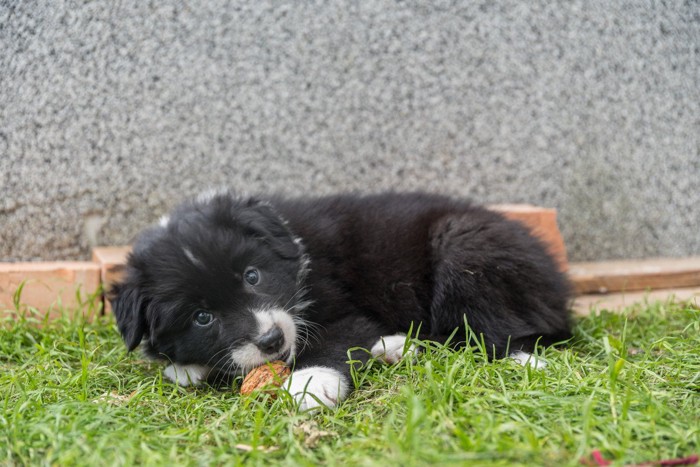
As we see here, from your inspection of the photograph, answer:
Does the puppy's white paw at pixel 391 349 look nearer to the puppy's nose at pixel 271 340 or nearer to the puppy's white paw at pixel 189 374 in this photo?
the puppy's nose at pixel 271 340

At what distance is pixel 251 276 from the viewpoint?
302cm

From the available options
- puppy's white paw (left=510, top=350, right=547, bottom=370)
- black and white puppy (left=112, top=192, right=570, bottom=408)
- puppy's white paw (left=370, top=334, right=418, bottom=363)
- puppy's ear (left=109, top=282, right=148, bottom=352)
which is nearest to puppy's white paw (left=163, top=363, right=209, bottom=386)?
black and white puppy (left=112, top=192, right=570, bottom=408)

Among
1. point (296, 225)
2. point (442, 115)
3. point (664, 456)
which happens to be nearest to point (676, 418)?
point (664, 456)

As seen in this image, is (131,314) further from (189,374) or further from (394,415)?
(394,415)

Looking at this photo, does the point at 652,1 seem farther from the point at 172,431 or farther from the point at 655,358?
the point at 172,431

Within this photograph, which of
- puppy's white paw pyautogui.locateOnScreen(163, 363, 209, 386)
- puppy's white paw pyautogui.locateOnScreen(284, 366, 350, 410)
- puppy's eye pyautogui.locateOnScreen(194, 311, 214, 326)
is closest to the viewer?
puppy's white paw pyautogui.locateOnScreen(284, 366, 350, 410)

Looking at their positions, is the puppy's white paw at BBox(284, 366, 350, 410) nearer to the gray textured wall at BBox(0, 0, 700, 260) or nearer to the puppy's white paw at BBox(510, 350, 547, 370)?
the puppy's white paw at BBox(510, 350, 547, 370)

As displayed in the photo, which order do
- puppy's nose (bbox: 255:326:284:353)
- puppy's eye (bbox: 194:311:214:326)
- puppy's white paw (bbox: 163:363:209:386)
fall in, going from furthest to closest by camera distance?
puppy's white paw (bbox: 163:363:209:386), puppy's eye (bbox: 194:311:214:326), puppy's nose (bbox: 255:326:284:353)

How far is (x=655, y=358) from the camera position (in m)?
3.03

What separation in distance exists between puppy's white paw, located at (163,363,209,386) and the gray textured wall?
57.8 inches

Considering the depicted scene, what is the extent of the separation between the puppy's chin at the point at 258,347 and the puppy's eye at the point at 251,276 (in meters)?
0.17

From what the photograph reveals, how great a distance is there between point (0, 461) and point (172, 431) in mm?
547

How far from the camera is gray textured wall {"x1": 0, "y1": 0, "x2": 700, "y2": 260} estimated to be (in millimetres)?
4074

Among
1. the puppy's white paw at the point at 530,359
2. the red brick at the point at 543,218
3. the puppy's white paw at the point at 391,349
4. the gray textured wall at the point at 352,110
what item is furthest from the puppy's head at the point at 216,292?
the red brick at the point at 543,218
